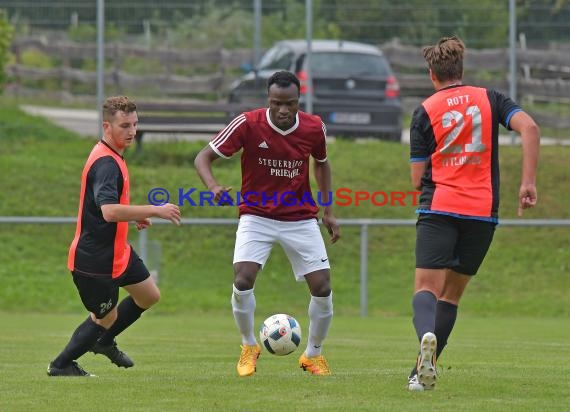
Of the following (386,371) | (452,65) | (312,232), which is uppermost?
(452,65)

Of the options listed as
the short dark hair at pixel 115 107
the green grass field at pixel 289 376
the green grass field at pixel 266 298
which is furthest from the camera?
the short dark hair at pixel 115 107

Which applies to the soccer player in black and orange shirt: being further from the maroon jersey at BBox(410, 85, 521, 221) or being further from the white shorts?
the maroon jersey at BBox(410, 85, 521, 221)

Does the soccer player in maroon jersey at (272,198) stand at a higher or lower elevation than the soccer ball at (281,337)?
higher

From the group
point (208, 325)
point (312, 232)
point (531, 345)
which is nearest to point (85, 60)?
point (208, 325)

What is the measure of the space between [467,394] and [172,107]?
13.3 meters

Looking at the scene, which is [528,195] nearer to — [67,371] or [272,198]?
[272,198]

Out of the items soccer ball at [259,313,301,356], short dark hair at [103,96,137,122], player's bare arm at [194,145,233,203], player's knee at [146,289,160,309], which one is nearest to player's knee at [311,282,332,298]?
soccer ball at [259,313,301,356]

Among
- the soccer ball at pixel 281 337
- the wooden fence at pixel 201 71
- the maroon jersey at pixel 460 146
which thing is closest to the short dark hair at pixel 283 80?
the maroon jersey at pixel 460 146

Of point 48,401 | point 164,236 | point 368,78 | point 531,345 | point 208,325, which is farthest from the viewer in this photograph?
point 368,78

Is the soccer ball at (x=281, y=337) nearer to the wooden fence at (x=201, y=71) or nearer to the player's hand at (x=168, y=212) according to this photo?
the player's hand at (x=168, y=212)

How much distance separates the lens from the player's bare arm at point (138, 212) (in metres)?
7.44

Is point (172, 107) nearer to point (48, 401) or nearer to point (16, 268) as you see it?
point (16, 268)

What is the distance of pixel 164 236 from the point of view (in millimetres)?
18141

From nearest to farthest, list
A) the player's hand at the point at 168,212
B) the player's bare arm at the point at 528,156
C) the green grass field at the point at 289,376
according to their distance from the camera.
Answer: the green grass field at the point at 289,376, the player's bare arm at the point at 528,156, the player's hand at the point at 168,212
